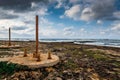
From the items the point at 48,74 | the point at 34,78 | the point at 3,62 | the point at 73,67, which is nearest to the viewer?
the point at 34,78

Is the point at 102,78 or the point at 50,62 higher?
the point at 50,62

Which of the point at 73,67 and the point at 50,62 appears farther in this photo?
the point at 73,67

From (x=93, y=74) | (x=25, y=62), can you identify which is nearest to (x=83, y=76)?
(x=93, y=74)

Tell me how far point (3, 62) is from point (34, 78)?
3514 mm

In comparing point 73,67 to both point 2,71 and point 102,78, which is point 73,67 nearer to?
point 102,78

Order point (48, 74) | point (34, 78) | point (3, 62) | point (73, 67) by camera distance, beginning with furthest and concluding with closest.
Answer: point (73, 67), point (3, 62), point (48, 74), point (34, 78)

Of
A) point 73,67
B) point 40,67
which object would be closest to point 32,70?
point 40,67

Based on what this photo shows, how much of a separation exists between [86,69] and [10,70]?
649 centimetres

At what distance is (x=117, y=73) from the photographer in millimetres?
15445

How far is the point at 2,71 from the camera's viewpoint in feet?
46.7

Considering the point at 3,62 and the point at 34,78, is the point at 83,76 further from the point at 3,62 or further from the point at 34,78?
the point at 3,62

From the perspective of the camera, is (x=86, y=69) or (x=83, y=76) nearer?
(x=83, y=76)

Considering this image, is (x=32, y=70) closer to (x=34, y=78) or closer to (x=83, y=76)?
(x=34, y=78)

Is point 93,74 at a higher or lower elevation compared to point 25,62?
lower
